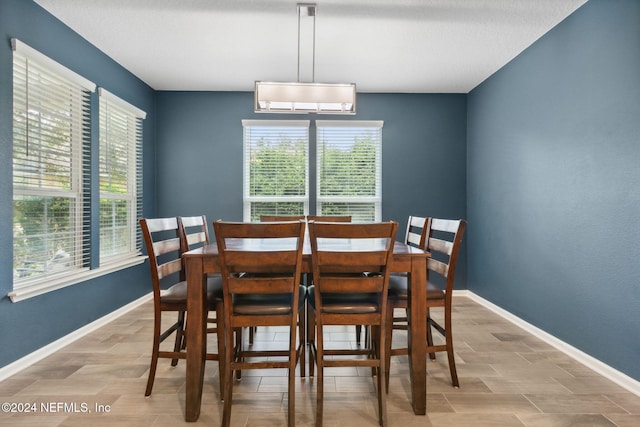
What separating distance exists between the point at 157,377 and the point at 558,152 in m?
3.45

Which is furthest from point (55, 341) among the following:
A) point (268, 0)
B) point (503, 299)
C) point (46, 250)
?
point (503, 299)

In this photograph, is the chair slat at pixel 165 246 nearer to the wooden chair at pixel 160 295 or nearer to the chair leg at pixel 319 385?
the wooden chair at pixel 160 295

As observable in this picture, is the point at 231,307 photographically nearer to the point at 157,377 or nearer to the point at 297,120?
the point at 157,377

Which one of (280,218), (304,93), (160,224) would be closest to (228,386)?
(160,224)

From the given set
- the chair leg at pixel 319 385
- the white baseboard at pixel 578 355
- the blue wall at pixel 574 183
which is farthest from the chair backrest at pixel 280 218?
the white baseboard at pixel 578 355

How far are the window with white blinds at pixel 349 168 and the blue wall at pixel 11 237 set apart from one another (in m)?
2.33

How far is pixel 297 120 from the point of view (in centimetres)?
444

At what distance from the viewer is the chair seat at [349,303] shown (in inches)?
70.3

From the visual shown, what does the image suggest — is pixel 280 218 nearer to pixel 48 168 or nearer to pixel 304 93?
pixel 304 93

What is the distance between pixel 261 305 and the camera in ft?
5.92

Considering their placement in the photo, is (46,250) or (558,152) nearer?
(46,250)

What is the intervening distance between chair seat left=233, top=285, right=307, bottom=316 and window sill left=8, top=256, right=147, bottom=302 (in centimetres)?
161

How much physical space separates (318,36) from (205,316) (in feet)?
8.17

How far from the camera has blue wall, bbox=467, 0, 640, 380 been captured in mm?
2252
